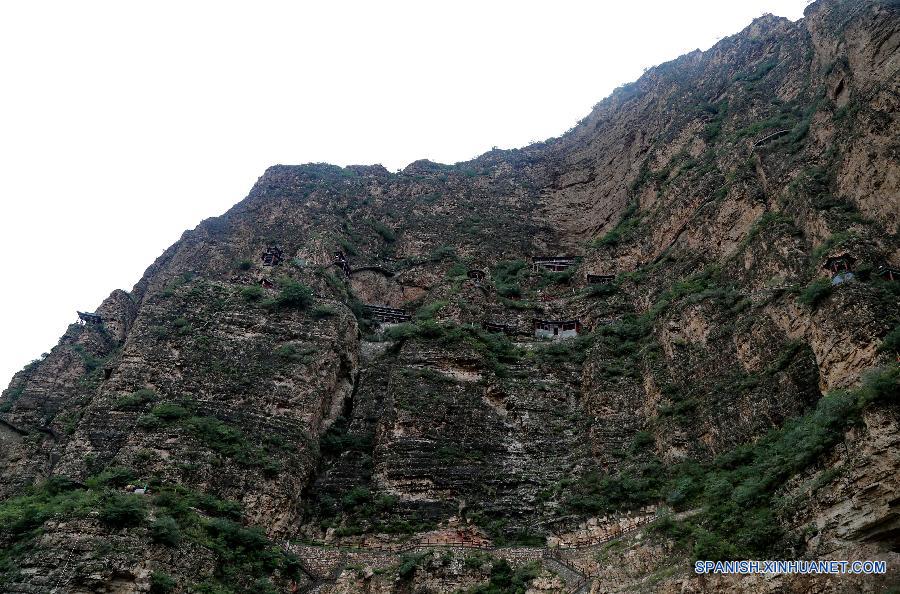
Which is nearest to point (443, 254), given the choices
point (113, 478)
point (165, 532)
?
point (113, 478)

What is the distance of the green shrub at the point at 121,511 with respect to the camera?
24.4 meters

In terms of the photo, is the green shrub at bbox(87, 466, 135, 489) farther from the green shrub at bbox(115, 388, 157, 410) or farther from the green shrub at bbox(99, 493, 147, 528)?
the green shrub at bbox(115, 388, 157, 410)

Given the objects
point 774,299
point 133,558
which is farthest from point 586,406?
point 133,558

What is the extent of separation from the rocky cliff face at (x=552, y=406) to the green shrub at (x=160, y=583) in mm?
119

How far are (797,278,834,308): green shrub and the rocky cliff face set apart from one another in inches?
5.2

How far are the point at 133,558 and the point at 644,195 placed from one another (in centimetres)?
4475

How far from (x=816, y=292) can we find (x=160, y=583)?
88.5 ft

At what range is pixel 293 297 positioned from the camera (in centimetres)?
4003

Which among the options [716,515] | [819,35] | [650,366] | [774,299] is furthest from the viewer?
[819,35]

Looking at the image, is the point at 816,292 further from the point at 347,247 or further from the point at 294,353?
the point at 347,247

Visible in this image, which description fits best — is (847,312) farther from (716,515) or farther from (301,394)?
(301,394)

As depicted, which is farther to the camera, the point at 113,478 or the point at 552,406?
the point at 552,406

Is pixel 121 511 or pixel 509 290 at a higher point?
pixel 121 511

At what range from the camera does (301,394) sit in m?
35.4
